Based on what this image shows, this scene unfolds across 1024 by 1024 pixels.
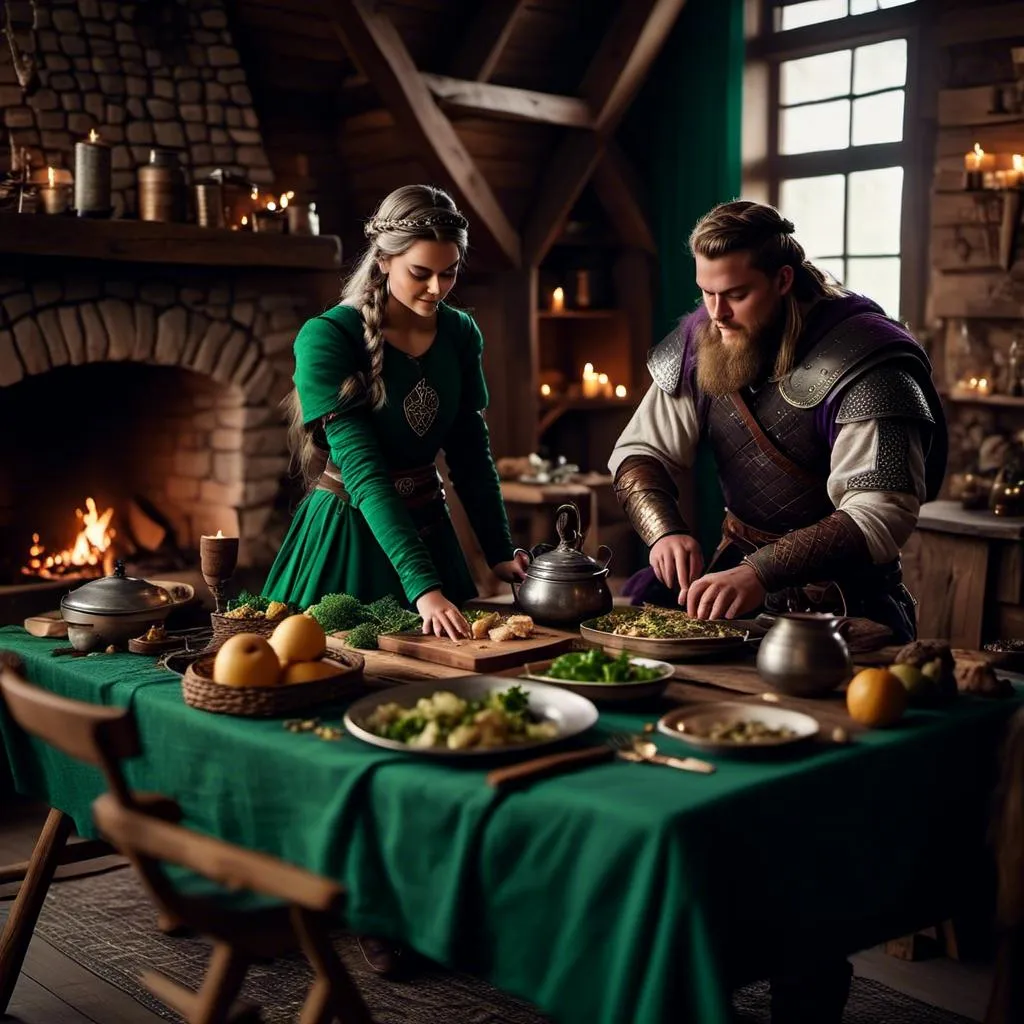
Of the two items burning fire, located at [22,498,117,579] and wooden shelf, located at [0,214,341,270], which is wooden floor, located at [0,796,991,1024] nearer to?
burning fire, located at [22,498,117,579]

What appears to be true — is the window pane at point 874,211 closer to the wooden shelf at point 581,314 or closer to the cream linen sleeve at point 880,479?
the wooden shelf at point 581,314

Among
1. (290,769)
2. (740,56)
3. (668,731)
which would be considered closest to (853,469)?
(668,731)

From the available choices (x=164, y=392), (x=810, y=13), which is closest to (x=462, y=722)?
(x=164, y=392)

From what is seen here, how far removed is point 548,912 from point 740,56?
18.9 ft

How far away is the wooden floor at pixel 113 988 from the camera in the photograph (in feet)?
9.87

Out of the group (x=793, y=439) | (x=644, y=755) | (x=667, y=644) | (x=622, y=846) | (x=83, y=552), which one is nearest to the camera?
(x=622, y=846)

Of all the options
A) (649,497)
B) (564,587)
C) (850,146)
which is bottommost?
(564,587)

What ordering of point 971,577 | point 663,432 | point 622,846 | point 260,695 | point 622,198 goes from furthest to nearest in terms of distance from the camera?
point 622,198 < point 971,577 < point 663,432 < point 260,695 < point 622,846

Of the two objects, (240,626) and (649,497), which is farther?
(649,497)

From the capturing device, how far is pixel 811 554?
303 centimetres

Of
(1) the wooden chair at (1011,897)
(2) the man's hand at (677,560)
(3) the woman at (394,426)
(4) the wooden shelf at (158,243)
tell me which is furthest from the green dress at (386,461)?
(4) the wooden shelf at (158,243)

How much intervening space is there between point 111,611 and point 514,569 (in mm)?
965

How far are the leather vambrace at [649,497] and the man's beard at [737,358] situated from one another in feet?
0.79

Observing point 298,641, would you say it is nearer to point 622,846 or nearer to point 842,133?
point 622,846
